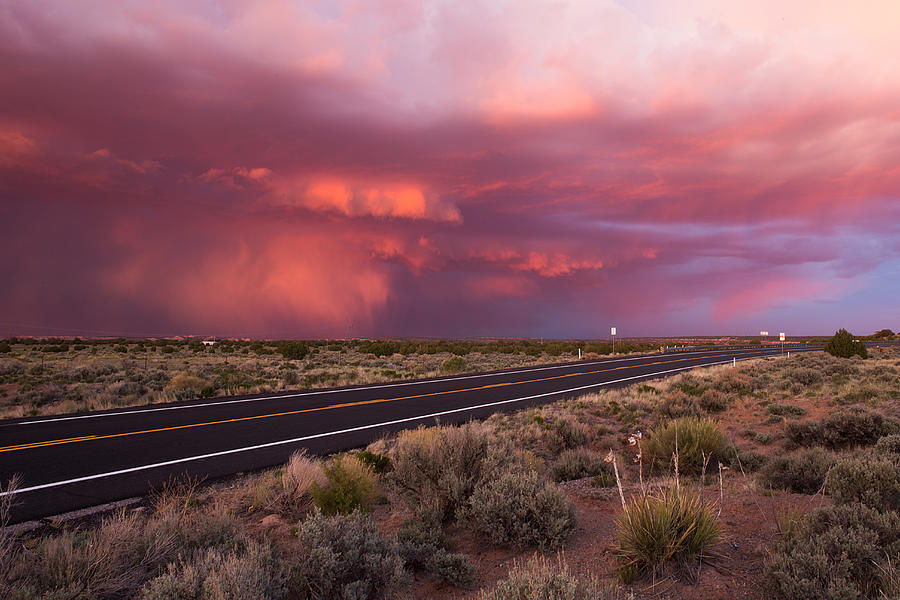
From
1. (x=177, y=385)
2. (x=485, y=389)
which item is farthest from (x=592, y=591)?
(x=177, y=385)

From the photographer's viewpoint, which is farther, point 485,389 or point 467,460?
point 485,389

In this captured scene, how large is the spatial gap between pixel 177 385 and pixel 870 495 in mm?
22742

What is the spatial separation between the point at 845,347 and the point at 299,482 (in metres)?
40.6

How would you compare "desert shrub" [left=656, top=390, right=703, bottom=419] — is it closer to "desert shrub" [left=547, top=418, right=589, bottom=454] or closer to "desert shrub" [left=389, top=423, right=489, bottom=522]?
"desert shrub" [left=547, top=418, right=589, bottom=454]

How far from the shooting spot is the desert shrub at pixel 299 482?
6.54 meters

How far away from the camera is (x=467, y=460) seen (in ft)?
22.1

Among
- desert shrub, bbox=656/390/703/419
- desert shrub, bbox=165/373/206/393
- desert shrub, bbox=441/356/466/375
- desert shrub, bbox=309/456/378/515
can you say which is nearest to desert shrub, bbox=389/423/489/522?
desert shrub, bbox=309/456/378/515

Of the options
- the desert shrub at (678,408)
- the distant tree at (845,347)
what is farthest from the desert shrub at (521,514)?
the distant tree at (845,347)

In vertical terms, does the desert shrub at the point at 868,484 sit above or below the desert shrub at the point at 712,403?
above

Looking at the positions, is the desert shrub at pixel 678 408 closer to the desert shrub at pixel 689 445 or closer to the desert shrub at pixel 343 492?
the desert shrub at pixel 689 445

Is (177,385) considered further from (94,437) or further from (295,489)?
(295,489)

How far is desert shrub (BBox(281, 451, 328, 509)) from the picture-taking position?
6535 millimetres

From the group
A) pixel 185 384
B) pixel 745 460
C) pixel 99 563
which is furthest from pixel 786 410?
pixel 185 384

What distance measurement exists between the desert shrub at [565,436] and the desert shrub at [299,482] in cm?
627
